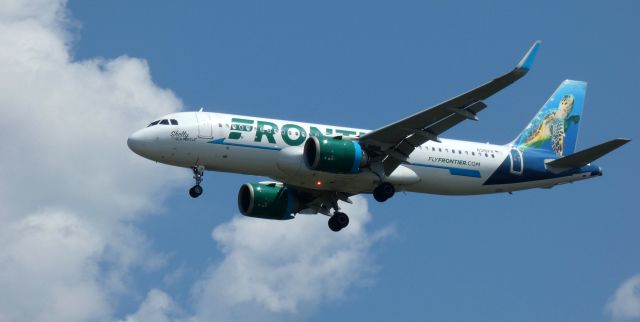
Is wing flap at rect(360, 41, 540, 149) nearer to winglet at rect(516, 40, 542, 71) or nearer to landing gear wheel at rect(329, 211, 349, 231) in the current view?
winglet at rect(516, 40, 542, 71)

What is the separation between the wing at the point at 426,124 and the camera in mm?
52562

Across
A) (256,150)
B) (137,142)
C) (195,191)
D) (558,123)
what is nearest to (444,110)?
(256,150)

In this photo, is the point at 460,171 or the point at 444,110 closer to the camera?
the point at 444,110

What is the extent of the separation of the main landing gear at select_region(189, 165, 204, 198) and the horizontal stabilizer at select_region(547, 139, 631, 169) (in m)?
17.9

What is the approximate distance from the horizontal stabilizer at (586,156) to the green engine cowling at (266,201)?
13.2 m

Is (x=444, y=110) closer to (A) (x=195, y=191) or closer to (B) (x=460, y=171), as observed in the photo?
(B) (x=460, y=171)

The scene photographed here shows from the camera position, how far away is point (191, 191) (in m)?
59.0

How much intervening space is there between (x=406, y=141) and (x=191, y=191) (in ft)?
32.8

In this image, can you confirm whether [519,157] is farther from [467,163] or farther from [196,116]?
[196,116]

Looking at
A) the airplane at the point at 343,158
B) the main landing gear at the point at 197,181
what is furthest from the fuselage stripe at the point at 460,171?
the main landing gear at the point at 197,181

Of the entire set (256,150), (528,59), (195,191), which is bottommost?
(528,59)

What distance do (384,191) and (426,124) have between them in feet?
14.0

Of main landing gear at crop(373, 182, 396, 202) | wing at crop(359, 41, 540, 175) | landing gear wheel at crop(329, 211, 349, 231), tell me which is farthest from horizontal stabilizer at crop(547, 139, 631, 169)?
landing gear wheel at crop(329, 211, 349, 231)

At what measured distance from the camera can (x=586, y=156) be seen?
63.1 m
